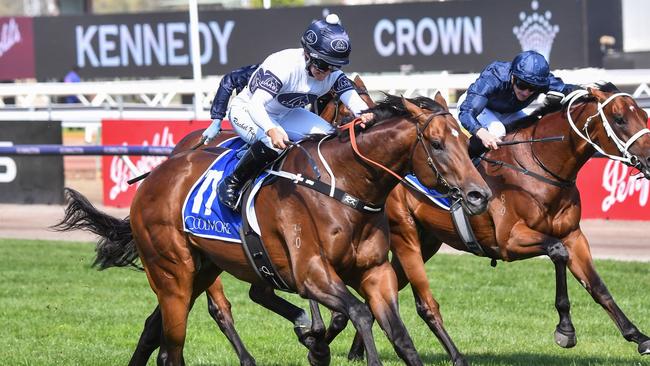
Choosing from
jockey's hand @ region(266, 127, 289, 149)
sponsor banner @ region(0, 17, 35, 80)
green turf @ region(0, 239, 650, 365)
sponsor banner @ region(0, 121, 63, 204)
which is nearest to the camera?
jockey's hand @ region(266, 127, 289, 149)

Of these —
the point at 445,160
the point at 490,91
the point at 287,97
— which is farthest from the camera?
the point at 490,91

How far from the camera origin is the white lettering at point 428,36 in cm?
2080

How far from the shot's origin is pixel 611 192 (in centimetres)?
1415

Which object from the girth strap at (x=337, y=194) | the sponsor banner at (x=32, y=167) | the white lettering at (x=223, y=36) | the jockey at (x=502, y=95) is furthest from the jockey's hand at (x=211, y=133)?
the white lettering at (x=223, y=36)

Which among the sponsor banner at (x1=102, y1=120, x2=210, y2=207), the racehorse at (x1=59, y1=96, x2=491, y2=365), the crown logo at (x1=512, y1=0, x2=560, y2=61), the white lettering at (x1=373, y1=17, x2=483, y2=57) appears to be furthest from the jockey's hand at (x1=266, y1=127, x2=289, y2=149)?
the white lettering at (x1=373, y1=17, x2=483, y2=57)

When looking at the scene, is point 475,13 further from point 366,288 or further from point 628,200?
point 366,288

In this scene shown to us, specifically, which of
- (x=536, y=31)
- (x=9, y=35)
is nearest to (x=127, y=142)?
(x=536, y=31)

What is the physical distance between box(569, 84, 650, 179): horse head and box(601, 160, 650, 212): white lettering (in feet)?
21.0

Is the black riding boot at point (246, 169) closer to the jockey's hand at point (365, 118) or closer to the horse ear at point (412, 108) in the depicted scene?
the jockey's hand at point (365, 118)

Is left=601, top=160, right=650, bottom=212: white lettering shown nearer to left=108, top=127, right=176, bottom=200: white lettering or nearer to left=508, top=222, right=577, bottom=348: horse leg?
left=108, top=127, right=176, bottom=200: white lettering

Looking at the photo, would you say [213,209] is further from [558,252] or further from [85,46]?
[85,46]

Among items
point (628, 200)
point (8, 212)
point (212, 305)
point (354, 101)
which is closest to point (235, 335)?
point (212, 305)

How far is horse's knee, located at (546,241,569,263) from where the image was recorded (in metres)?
7.21

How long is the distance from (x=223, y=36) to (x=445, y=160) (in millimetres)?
17297
